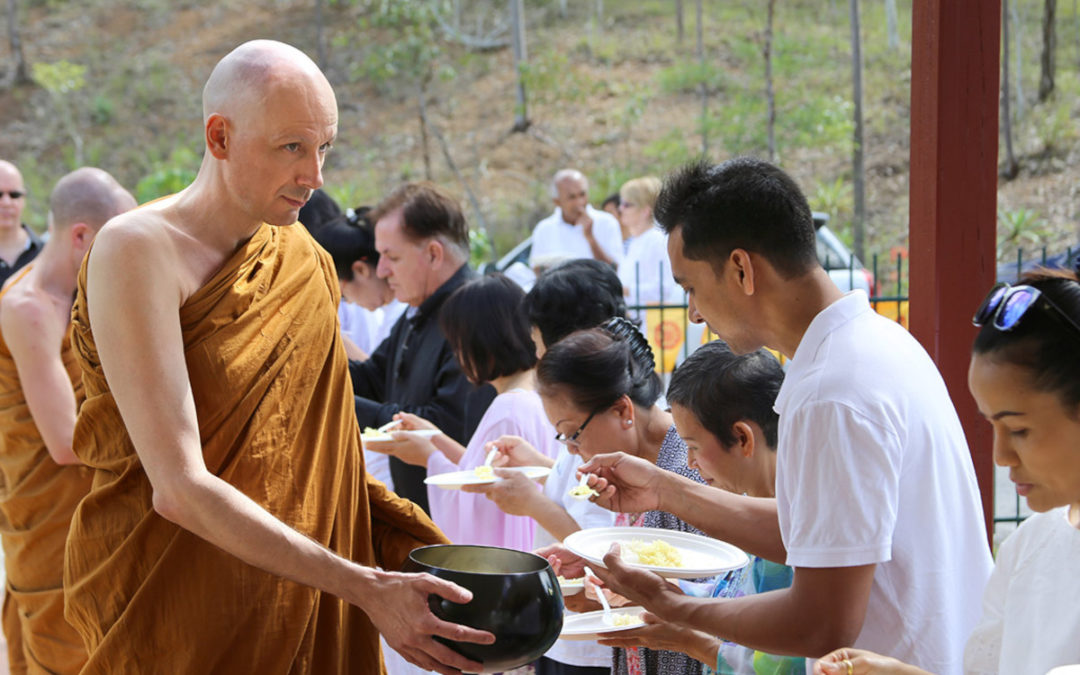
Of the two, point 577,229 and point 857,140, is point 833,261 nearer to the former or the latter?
point 577,229

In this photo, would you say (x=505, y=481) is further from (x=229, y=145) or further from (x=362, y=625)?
(x=229, y=145)

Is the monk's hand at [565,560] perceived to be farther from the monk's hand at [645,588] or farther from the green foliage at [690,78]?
the green foliage at [690,78]

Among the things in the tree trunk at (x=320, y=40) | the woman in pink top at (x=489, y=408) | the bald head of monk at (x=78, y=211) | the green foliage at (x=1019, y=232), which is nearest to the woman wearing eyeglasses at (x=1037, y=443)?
the woman in pink top at (x=489, y=408)

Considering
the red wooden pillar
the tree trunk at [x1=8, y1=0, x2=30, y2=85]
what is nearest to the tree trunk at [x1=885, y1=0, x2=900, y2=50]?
the tree trunk at [x1=8, y1=0, x2=30, y2=85]

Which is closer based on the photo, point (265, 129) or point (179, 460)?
point (179, 460)

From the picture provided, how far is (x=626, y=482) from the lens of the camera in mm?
2424

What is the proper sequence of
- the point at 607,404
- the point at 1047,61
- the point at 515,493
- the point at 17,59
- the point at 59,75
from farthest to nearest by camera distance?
the point at 17,59 → the point at 59,75 → the point at 1047,61 → the point at 515,493 → the point at 607,404

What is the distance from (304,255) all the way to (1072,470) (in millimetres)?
1612

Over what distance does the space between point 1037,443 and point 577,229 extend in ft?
28.0

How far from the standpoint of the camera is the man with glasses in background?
652 cm

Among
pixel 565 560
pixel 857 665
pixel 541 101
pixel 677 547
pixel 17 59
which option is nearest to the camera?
pixel 857 665

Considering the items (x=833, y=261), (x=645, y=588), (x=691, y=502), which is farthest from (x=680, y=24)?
(x=645, y=588)

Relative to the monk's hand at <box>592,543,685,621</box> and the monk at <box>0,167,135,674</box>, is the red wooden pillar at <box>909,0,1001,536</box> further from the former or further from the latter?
the monk at <box>0,167,135,674</box>

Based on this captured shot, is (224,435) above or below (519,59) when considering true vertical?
above
